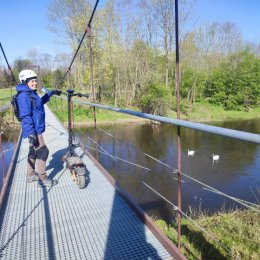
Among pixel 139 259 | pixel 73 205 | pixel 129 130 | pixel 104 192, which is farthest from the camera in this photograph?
pixel 129 130

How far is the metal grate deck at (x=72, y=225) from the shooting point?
1815 millimetres

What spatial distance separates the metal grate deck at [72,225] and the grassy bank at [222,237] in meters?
0.99

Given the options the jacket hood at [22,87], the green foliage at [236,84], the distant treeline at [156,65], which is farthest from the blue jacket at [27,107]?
the green foliage at [236,84]

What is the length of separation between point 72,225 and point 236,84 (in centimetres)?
2354

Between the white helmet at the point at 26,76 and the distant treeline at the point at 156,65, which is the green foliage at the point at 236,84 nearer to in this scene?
the distant treeline at the point at 156,65

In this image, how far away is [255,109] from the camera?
2372 centimetres

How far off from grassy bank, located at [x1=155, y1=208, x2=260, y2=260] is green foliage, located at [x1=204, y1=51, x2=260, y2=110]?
19084mm

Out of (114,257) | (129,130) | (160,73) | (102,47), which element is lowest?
(129,130)

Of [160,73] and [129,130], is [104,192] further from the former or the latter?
[160,73]

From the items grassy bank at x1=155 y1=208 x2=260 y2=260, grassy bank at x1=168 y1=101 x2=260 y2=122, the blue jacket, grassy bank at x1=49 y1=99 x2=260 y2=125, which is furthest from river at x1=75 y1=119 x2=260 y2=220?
grassy bank at x1=168 y1=101 x2=260 y2=122

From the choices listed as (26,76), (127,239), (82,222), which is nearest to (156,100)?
(26,76)

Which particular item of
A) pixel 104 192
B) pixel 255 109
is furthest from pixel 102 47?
pixel 104 192

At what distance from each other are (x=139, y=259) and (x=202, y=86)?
2203cm

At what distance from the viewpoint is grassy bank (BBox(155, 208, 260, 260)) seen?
130 inches
